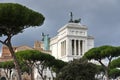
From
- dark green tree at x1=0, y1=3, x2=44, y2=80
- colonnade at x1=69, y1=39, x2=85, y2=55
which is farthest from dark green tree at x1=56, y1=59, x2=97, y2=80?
colonnade at x1=69, y1=39, x2=85, y2=55

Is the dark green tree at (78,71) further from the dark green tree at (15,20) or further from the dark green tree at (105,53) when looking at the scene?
the dark green tree at (105,53)

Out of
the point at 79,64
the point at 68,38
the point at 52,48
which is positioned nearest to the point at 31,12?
the point at 79,64

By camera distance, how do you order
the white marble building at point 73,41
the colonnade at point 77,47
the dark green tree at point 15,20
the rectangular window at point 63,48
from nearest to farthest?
the dark green tree at point 15,20 < the white marble building at point 73,41 < the colonnade at point 77,47 < the rectangular window at point 63,48

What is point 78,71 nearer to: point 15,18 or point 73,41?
point 15,18

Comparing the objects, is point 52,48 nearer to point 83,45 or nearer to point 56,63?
point 83,45

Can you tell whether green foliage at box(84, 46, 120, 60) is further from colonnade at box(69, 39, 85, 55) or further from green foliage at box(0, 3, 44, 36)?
colonnade at box(69, 39, 85, 55)

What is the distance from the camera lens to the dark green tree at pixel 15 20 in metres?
30.4

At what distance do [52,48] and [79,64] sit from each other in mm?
61418

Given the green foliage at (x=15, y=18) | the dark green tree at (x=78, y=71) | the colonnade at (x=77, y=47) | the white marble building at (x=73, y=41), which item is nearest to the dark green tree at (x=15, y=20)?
the green foliage at (x=15, y=18)

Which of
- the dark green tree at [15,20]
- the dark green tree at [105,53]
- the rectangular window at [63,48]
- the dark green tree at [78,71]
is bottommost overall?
the dark green tree at [78,71]

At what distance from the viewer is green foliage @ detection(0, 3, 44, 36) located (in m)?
30.4

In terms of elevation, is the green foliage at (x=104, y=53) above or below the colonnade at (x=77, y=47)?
below

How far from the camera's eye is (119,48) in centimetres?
5125

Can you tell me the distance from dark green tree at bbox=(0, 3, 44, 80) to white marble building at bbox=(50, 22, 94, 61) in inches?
2064
